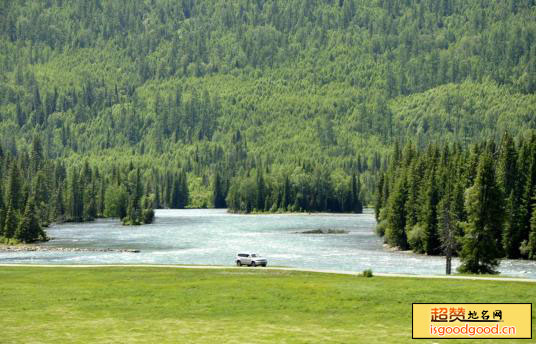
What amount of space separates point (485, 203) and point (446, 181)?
45384 mm

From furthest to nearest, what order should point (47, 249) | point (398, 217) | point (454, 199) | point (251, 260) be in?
point (398, 217) < point (47, 249) < point (454, 199) < point (251, 260)

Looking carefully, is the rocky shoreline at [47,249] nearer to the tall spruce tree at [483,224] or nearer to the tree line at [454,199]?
the tree line at [454,199]

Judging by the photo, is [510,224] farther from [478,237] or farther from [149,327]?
[149,327]

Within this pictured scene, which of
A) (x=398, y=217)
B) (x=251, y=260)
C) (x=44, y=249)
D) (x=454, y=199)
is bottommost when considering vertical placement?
(x=44, y=249)

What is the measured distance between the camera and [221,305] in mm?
54469

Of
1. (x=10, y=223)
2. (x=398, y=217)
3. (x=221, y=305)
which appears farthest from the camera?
(x=10, y=223)

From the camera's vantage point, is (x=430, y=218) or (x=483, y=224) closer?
(x=483, y=224)

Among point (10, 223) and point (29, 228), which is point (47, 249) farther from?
point (10, 223)

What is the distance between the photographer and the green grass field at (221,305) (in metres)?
43.4

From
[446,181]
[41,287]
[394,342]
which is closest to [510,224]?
[446,181]

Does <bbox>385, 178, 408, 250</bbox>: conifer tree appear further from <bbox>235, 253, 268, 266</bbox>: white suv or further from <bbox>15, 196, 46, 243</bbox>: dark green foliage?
<bbox>15, 196, 46, 243</bbox>: dark green foliage

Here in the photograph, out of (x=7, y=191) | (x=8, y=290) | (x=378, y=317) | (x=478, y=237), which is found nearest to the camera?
(x=378, y=317)

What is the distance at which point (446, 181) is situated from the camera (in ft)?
470

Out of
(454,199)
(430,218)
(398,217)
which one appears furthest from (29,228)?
(454,199)
